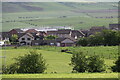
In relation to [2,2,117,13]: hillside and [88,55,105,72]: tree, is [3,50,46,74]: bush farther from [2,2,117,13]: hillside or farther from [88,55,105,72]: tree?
[2,2,117,13]: hillside

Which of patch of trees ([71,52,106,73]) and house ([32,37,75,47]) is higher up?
house ([32,37,75,47])

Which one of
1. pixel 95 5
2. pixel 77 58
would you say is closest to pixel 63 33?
pixel 77 58

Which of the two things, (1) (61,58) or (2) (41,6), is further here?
(2) (41,6)

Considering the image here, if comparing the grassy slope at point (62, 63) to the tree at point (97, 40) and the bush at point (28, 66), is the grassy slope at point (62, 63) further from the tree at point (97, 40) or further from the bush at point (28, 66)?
the tree at point (97, 40)

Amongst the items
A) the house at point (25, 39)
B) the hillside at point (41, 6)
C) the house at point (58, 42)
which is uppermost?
the hillside at point (41, 6)

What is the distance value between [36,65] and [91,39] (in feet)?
48.1

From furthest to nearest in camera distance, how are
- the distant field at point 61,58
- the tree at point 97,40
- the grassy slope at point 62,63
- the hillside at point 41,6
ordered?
the hillside at point 41,6 → the tree at point 97,40 → the distant field at point 61,58 → the grassy slope at point 62,63

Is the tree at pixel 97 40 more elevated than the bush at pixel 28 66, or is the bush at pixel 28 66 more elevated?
the tree at pixel 97 40

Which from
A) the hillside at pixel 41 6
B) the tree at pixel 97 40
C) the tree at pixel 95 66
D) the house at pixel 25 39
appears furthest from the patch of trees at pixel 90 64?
the hillside at pixel 41 6

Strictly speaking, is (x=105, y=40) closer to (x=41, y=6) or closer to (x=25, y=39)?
(x=25, y=39)

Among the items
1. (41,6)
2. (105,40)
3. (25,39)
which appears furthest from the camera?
(41,6)

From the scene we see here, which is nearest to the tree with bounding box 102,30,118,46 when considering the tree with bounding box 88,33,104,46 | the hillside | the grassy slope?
the tree with bounding box 88,33,104,46

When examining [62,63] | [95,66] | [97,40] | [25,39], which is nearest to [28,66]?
[95,66]

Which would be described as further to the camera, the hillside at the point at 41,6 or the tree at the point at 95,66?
the hillside at the point at 41,6
